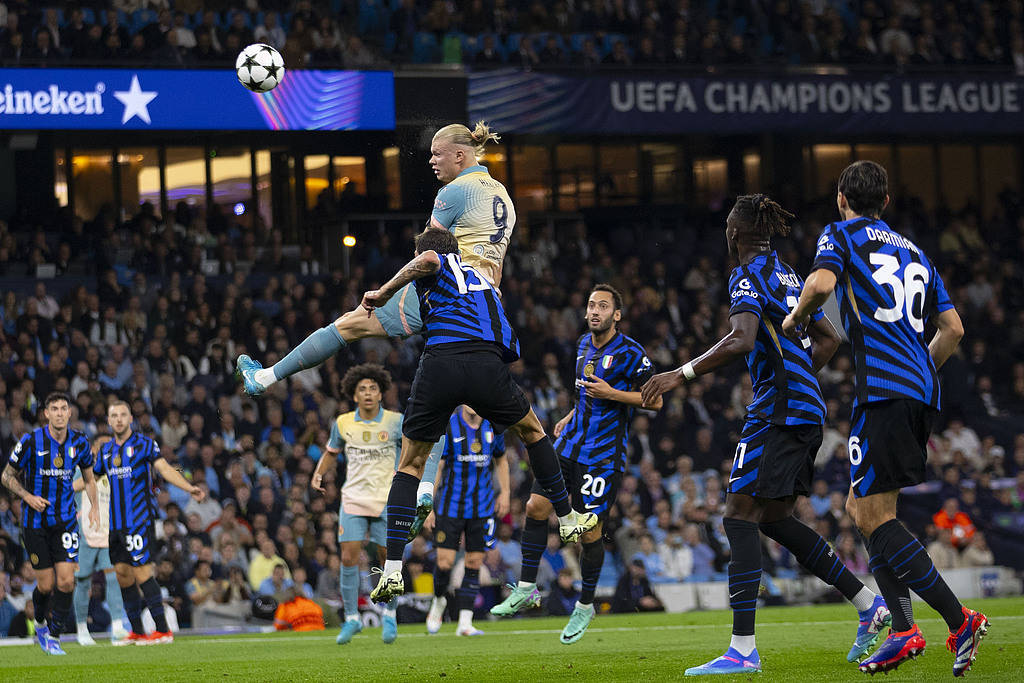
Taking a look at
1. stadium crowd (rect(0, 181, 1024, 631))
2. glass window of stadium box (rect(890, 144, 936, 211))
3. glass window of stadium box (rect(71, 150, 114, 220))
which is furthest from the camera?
glass window of stadium box (rect(890, 144, 936, 211))

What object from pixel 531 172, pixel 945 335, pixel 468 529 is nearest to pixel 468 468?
pixel 468 529

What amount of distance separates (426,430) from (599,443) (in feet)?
8.51

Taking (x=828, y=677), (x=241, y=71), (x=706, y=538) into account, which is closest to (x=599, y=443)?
(x=828, y=677)

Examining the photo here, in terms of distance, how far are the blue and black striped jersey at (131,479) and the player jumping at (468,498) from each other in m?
2.81

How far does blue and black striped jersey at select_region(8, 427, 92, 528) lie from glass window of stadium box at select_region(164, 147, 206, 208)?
11.2 m

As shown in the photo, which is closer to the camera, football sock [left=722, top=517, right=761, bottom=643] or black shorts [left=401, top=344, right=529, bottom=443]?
football sock [left=722, top=517, right=761, bottom=643]

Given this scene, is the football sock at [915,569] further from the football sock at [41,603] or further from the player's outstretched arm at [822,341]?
the football sock at [41,603]

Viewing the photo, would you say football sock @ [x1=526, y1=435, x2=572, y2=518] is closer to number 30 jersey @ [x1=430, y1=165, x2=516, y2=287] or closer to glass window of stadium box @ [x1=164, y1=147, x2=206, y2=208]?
number 30 jersey @ [x1=430, y1=165, x2=516, y2=287]

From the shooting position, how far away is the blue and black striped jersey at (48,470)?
12570 mm

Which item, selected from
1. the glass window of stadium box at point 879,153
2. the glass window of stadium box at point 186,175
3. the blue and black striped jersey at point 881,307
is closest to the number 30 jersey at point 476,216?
the blue and black striped jersey at point 881,307

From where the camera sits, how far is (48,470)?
497 inches

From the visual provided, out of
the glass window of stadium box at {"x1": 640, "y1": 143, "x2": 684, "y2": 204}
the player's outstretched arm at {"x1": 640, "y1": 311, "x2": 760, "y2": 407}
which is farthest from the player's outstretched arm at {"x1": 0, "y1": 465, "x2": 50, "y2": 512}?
the glass window of stadium box at {"x1": 640, "y1": 143, "x2": 684, "y2": 204}

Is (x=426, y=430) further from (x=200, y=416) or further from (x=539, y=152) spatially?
(x=539, y=152)

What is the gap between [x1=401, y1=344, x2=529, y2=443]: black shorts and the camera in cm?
740
